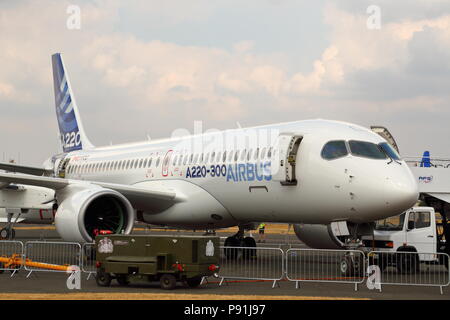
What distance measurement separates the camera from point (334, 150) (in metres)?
17.6

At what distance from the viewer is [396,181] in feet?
53.7

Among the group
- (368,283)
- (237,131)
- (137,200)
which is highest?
(237,131)

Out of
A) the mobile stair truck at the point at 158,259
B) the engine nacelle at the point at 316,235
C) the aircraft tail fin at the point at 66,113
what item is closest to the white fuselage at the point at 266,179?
the engine nacelle at the point at 316,235

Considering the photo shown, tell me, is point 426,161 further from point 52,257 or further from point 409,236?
point 52,257

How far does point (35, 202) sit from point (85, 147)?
471 inches

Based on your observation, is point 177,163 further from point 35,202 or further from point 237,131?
point 35,202

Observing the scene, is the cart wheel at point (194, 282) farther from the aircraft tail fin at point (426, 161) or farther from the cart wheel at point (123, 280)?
the aircraft tail fin at point (426, 161)

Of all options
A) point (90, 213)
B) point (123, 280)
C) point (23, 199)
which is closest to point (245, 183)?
point (90, 213)

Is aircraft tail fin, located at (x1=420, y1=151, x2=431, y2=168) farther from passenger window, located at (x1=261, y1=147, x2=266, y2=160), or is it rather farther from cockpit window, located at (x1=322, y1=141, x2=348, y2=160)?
cockpit window, located at (x1=322, y1=141, x2=348, y2=160)

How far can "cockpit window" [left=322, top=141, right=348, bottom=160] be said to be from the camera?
17422 mm

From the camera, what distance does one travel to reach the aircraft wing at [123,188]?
20688mm

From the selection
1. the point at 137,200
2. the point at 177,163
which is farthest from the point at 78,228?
the point at 177,163

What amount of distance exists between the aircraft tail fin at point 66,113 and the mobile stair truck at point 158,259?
17.3 metres

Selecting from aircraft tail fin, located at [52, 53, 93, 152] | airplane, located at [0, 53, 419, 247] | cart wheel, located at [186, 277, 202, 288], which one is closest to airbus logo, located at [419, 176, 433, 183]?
airplane, located at [0, 53, 419, 247]
